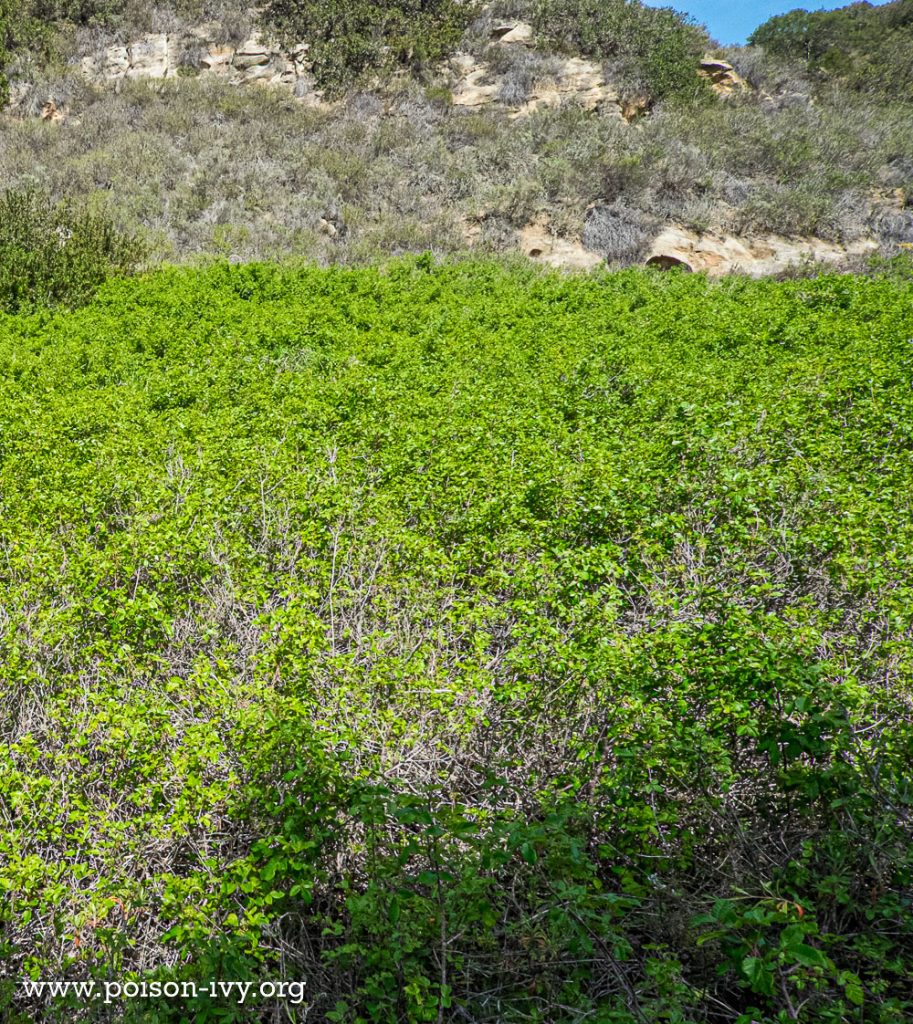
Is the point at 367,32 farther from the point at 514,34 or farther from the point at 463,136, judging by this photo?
the point at 463,136

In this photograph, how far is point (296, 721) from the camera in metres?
2.89

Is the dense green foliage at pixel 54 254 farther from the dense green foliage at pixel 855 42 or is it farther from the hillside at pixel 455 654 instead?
the dense green foliage at pixel 855 42

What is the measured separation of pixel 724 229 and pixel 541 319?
26.9ft

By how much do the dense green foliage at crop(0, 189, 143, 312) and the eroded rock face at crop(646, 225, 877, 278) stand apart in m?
10.2

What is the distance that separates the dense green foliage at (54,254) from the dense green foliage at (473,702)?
579cm

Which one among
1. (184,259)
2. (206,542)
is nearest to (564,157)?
(184,259)

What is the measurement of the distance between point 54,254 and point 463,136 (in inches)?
432

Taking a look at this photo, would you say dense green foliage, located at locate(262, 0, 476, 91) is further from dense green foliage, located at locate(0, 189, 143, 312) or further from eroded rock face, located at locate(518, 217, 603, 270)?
dense green foliage, located at locate(0, 189, 143, 312)

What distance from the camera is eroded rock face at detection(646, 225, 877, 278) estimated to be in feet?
45.5

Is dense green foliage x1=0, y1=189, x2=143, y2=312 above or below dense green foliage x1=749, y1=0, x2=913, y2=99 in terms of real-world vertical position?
below

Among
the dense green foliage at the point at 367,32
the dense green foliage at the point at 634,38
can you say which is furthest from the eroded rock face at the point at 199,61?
the dense green foliage at the point at 634,38

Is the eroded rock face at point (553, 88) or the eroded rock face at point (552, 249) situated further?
the eroded rock face at point (553, 88)

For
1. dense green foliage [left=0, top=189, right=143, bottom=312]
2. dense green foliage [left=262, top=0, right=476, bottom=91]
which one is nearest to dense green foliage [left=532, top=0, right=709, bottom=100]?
dense green foliage [left=262, top=0, right=476, bottom=91]

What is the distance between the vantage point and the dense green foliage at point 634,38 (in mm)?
19250
